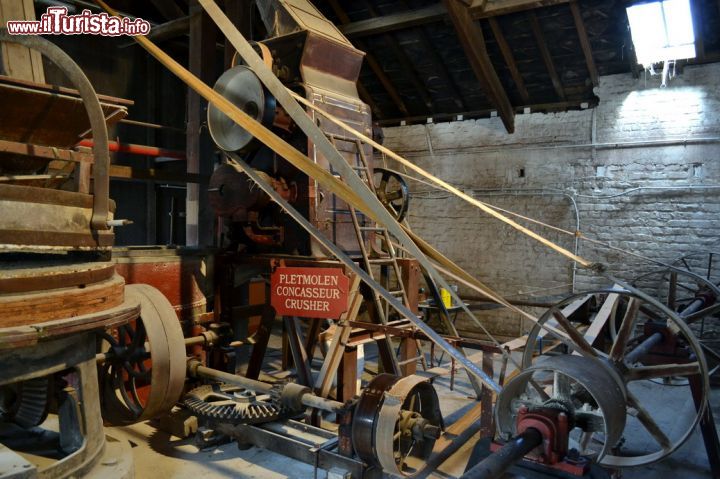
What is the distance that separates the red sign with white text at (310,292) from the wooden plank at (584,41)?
187 inches

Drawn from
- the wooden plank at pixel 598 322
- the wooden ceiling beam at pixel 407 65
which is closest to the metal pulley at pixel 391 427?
the wooden plank at pixel 598 322

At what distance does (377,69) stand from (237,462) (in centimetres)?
634

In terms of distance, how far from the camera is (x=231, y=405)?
3.87 metres

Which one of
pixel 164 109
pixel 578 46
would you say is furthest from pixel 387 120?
pixel 164 109

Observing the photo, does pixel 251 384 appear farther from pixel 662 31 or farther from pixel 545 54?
pixel 662 31

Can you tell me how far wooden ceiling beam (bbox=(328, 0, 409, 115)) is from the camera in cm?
757

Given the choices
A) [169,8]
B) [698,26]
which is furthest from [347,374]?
[169,8]

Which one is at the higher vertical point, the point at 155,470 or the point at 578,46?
the point at 578,46

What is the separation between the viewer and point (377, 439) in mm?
2850

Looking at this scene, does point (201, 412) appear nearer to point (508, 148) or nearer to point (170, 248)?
point (170, 248)

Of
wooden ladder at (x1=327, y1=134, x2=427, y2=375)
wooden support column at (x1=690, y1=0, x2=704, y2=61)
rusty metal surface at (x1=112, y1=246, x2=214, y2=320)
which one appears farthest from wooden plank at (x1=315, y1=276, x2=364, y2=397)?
wooden support column at (x1=690, y1=0, x2=704, y2=61)

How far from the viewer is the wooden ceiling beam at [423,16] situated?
6305mm

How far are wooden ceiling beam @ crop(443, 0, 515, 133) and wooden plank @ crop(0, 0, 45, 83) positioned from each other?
14.9ft

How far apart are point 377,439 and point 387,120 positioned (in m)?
7.05
